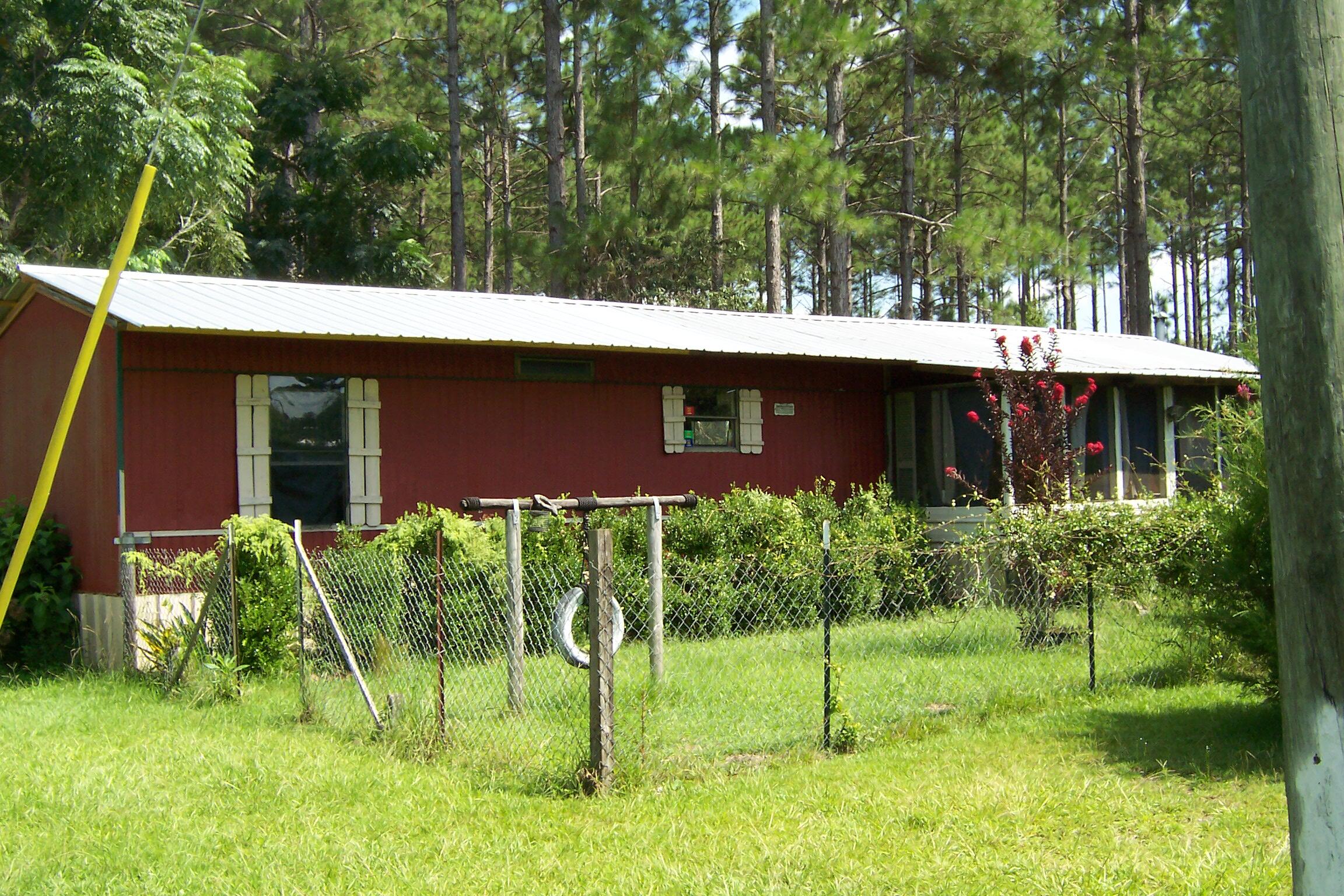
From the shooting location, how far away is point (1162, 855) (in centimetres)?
503

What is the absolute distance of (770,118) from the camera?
21.7 meters

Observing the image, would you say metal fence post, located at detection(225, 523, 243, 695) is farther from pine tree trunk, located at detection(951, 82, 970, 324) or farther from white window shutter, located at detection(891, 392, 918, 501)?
pine tree trunk, located at detection(951, 82, 970, 324)

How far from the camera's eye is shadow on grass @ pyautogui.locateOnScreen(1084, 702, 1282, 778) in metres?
6.33

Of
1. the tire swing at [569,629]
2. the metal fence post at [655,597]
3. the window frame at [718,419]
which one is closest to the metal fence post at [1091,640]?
the metal fence post at [655,597]

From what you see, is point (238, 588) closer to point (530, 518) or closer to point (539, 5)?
point (530, 518)

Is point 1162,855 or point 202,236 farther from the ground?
point 202,236

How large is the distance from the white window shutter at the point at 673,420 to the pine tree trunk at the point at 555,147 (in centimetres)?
1126

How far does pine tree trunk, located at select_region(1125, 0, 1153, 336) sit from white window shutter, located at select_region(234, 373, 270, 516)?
1838cm

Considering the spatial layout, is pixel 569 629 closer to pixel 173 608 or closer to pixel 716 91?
pixel 173 608

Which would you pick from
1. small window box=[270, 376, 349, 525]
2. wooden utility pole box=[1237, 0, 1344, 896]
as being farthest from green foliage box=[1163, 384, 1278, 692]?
small window box=[270, 376, 349, 525]

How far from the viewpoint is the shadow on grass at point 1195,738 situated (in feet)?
20.8

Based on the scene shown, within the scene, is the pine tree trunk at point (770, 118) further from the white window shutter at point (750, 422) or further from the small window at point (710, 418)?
the small window at point (710, 418)

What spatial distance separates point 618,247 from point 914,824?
21.8 metres

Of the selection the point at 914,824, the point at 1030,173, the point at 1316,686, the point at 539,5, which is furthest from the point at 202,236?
the point at 1030,173
